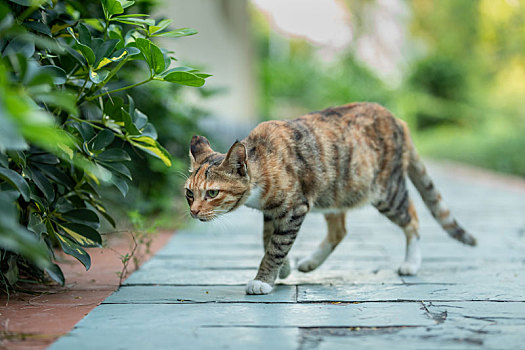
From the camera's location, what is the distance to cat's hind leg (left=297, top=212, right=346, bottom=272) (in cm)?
387

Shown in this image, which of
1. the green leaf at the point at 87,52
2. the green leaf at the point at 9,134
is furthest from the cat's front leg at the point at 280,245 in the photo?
the green leaf at the point at 9,134

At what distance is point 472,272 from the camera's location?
12.3ft

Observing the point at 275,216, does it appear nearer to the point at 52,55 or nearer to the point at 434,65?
the point at 52,55

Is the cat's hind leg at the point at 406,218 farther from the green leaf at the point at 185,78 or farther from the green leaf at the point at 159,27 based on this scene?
the green leaf at the point at 159,27

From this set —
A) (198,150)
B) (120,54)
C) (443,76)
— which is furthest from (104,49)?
(443,76)

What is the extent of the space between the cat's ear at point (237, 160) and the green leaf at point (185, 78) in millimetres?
407

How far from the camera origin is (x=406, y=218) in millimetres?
3961

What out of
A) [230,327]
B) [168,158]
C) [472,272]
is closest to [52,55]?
[168,158]

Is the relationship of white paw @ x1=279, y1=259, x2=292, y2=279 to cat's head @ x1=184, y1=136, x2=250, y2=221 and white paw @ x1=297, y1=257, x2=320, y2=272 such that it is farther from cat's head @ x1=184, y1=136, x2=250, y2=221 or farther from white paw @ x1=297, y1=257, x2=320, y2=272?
cat's head @ x1=184, y1=136, x2=250, y2=221

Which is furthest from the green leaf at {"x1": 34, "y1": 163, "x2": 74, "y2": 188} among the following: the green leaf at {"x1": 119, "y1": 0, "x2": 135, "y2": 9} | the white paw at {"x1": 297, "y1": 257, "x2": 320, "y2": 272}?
the white paw at {"x1": 297, "y1": 257, "x2": 320, "y2": 272}

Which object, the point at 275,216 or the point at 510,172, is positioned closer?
the point at 275,216

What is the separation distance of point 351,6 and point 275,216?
19336mm

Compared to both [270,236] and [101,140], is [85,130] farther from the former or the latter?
[270,236]

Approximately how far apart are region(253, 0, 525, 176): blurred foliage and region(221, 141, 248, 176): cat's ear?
44.8 ft
